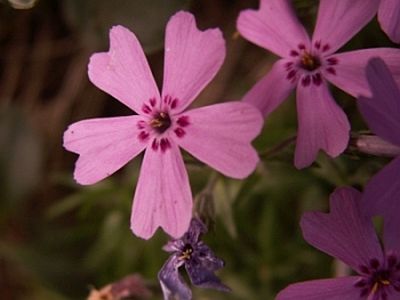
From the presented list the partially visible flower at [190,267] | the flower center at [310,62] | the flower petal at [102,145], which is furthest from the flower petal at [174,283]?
the flower center at [310,62]

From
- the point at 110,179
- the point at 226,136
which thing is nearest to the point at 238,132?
the point at 226,136

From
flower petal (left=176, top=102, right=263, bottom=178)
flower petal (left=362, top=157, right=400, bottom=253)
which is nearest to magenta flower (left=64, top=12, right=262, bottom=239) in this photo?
flower petal (left=176, top=102, right=263, bottom=178)

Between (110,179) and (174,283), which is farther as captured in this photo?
(110,179)

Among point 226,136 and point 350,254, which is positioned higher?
point 226,136

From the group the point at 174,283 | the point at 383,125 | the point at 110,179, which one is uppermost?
the point at 383,125

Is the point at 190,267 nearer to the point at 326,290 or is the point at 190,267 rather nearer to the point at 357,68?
the point at 326,290

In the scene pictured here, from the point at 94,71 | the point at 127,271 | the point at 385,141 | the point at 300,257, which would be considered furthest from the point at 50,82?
the point at 385,141

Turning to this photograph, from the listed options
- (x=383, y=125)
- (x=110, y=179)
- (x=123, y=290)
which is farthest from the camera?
(x=110, y=179)

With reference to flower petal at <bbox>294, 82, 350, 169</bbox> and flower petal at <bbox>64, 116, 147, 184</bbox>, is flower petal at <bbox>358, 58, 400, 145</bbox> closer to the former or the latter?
flower petal at <bbox>294, 82, 350, 169</bbox>
